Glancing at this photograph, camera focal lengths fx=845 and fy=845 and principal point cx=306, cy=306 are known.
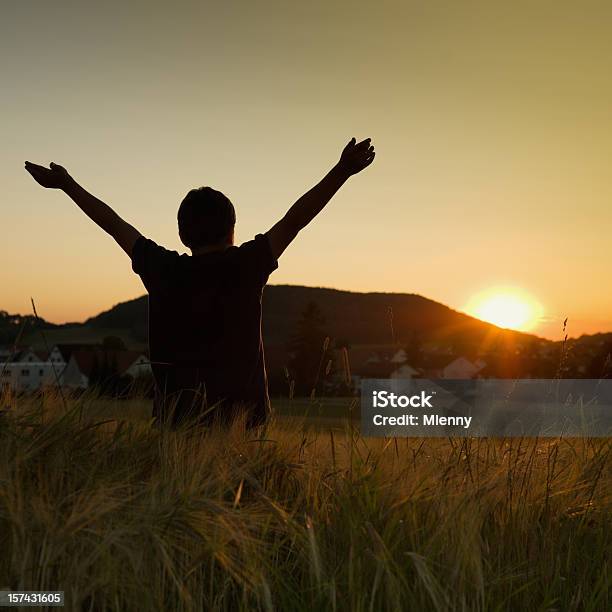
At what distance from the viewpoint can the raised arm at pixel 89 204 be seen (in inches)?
192

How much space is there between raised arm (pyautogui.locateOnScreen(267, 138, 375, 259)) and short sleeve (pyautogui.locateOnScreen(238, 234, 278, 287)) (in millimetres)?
39

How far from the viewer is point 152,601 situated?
8.46ft

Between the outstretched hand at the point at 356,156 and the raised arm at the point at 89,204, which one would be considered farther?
the raised arm at the point at 89,204

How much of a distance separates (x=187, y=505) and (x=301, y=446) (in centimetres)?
124

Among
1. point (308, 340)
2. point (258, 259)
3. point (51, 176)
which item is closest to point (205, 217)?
point (258, 259)

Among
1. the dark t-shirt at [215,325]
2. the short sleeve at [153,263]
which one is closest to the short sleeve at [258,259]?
the dark t-shirt at [215,325]

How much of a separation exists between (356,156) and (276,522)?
2.27m

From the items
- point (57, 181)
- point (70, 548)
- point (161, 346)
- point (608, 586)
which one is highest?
point (57, 181)

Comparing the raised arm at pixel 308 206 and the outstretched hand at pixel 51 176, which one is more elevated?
the outstretched hand at pixel 51 176

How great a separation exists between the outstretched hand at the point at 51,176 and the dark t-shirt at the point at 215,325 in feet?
3.95

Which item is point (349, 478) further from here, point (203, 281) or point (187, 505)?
point (203, 281)

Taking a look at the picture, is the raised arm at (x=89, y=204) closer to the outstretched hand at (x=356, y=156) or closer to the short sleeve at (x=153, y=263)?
the short sleeve at (x=153, y=263)

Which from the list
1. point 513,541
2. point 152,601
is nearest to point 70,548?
point 152,601

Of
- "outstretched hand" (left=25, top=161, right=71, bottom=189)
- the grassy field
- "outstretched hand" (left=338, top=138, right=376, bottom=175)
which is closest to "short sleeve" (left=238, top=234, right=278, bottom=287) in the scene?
"outstretched hand" (left=338, top=138, right=376, bottom=175)
